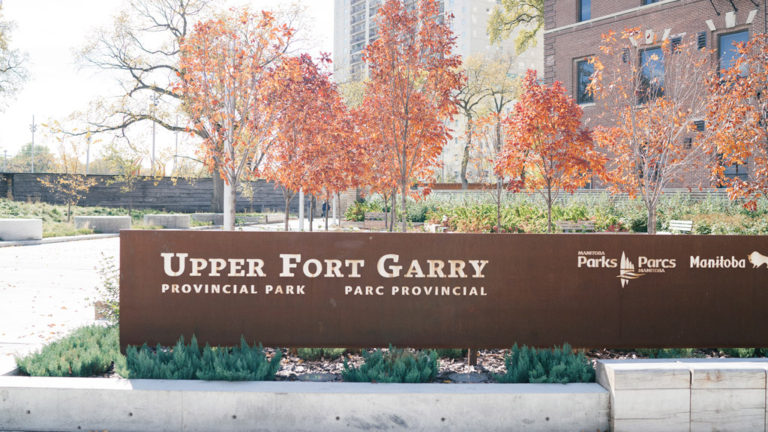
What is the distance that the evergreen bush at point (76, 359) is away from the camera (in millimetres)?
4852

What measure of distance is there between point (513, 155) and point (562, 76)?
19.9 meters

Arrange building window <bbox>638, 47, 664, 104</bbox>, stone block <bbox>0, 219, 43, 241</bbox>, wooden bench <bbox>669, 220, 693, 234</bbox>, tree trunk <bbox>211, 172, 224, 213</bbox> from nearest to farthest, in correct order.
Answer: building window <bbox>638, 47, 664, 104</bbox> → wooden bench <bbox>669, 220, 693, 234</bbox> → stone block <bbox>0, 219, 43, 241</bbox> → tree trunk <bbox>211, 172, 224, 213</bbox>

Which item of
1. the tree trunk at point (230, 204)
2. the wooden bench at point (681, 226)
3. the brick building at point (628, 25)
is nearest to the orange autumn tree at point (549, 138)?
the wooden bench at point (681, 226)

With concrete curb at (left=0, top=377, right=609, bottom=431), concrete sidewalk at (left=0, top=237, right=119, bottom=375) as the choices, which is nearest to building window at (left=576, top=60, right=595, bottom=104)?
concrete sidewalk at (left=0, top=237, right=119, bottom=375)

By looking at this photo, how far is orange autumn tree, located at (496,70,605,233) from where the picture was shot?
528 inches

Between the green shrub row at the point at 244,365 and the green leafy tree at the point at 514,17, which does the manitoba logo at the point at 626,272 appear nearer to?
the green shrub row at the point at 244,365

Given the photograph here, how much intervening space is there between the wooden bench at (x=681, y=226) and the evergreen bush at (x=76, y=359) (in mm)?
16567

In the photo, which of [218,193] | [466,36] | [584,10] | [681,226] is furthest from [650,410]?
[466,36]

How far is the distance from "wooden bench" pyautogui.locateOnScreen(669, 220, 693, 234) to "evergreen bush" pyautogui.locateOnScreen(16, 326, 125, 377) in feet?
54.4

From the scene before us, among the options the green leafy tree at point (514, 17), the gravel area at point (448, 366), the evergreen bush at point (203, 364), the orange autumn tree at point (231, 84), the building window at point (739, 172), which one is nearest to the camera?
the evergreen bush at point (203, 364)

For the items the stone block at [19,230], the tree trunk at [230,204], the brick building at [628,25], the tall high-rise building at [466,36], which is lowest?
the stone block at [19,230]

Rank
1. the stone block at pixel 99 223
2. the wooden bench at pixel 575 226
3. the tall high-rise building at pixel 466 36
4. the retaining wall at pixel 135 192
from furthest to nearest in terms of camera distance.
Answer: the tall high-rise building at pixel 466 36, the retaining wall at pixel 135 192, the stone block at pixel 99 223, the wooden bench at pixel 575 226

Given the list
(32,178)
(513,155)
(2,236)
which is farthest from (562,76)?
(32,178)

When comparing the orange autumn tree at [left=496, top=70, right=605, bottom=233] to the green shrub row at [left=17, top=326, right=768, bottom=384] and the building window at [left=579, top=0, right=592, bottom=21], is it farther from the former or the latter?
the building window at [left=579, top=0, right=592, bottom=21]
